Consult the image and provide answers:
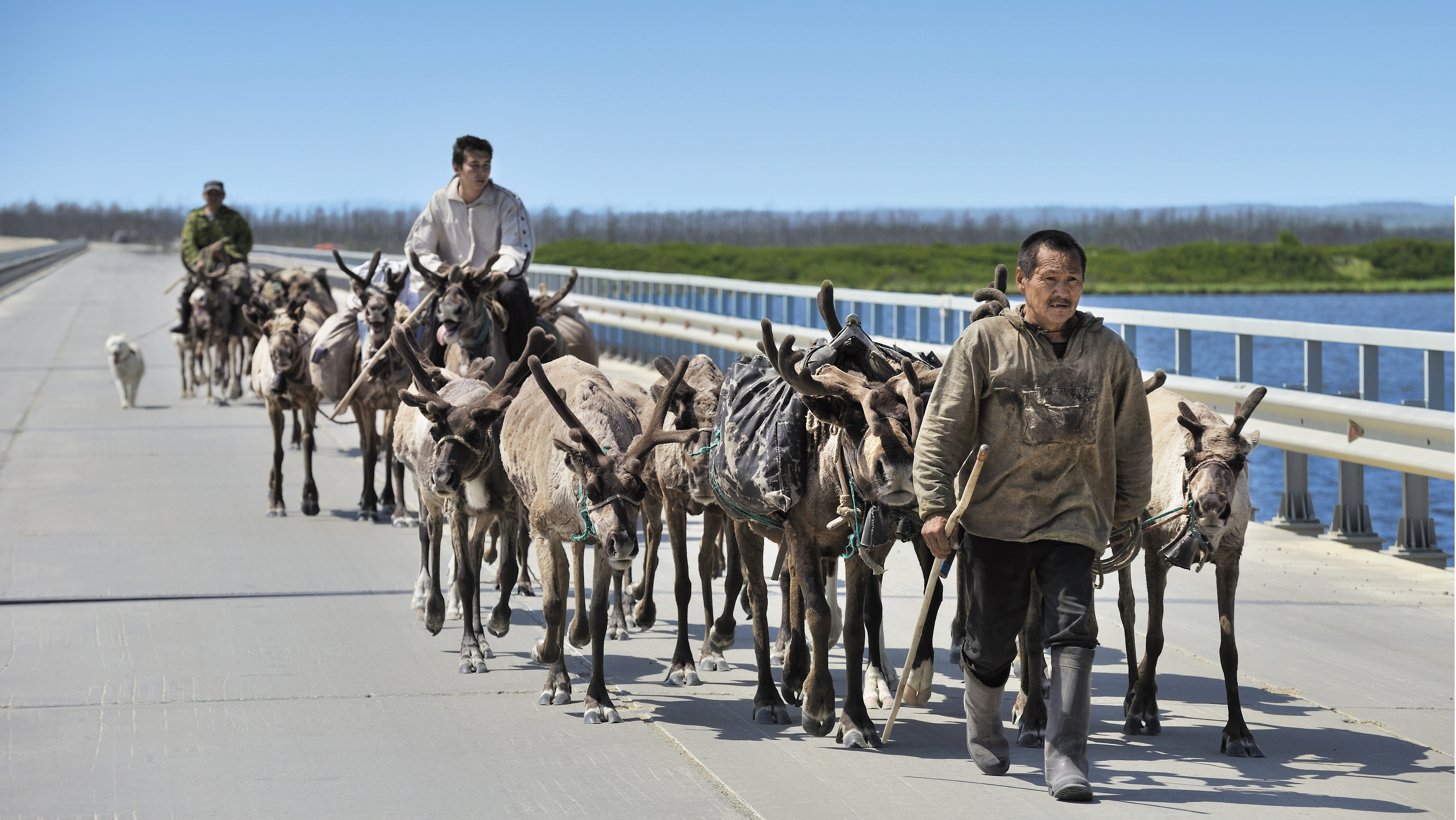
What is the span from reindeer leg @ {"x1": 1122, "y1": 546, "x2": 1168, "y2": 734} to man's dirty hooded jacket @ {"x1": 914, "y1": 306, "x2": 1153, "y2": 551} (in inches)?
42.0

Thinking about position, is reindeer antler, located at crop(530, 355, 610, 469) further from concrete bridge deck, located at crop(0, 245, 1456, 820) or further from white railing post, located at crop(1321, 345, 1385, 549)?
white railing post, located at crop(1321, 345, 1385, 549)

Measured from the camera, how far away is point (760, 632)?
6.92 meters

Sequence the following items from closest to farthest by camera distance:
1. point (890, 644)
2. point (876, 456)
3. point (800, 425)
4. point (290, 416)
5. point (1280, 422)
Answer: point (876, 456) < point (800, 425) < point (890, 644) < point (1280, 422) < point (290, 416)

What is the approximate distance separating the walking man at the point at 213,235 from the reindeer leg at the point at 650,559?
14.5 metres

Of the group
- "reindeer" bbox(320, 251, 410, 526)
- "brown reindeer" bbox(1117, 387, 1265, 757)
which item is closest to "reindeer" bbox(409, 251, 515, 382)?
"reindeer" bbox(320, 251, 410, 526)

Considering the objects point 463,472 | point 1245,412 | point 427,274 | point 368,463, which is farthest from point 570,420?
point 368,463

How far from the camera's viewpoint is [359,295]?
1214cm

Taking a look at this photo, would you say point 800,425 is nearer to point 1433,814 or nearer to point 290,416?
point 1433,814

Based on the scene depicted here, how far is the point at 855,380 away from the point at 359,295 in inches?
260

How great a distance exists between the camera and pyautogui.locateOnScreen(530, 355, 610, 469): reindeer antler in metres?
6.73

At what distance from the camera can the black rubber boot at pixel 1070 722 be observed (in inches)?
221

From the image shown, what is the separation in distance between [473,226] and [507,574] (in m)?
3.69

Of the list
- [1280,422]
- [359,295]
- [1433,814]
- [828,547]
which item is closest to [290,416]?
[359,295]

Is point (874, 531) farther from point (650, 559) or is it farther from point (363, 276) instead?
point (363, 276)
